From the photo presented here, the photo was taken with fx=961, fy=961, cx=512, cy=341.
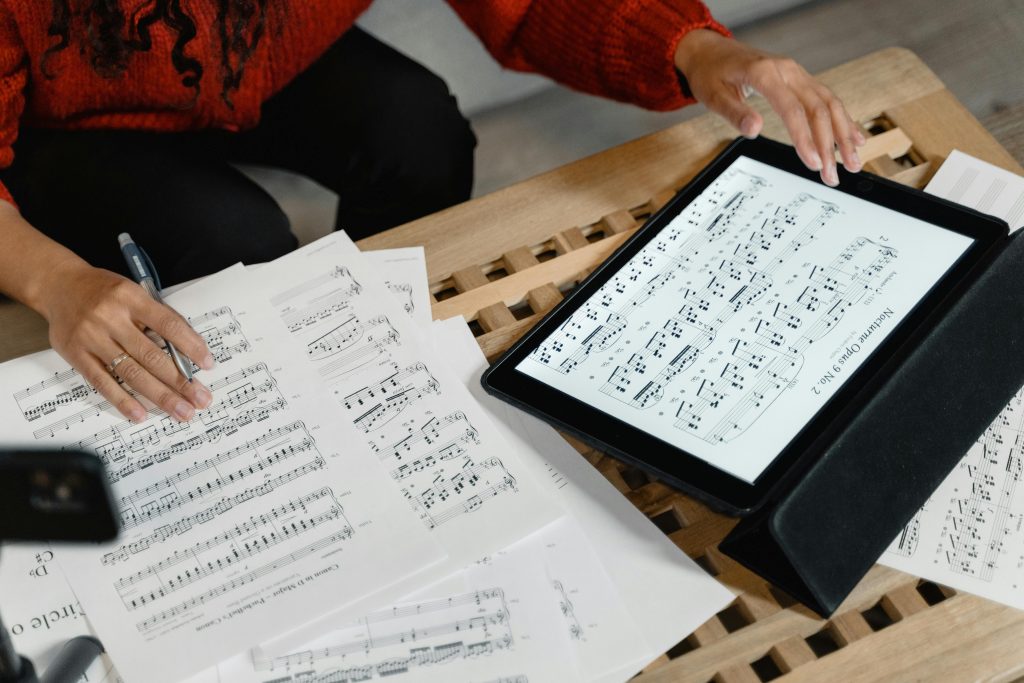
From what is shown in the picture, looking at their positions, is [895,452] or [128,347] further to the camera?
[128,347]

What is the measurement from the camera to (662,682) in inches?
24.7

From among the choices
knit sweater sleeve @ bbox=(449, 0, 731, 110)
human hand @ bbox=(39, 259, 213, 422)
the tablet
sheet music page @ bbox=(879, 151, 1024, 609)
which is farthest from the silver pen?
sheet music page @ bbox=(879, 151, 1024, 609)

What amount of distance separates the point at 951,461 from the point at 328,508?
0.44 meters

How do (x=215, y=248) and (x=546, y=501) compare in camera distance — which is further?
(x=215, y=248)

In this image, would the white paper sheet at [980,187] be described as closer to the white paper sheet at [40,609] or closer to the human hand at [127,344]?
the human hand at [127,344]

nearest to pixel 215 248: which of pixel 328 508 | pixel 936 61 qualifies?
pixel 328 508

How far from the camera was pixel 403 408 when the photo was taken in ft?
2.45

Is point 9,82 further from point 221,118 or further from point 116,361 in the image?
point 116,361

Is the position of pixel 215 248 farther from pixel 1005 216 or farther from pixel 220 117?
pixel 1005 216

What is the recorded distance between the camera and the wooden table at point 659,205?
63cm

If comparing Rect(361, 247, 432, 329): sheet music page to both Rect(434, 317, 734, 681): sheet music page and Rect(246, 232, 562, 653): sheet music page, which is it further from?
Rect(434, 317, 734, 681): sheet music page

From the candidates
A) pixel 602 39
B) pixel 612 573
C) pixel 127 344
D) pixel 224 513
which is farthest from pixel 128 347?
pixel 602 39

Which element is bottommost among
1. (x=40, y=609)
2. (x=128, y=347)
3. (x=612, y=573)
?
(x=40, y=609)

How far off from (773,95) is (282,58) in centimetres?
53
